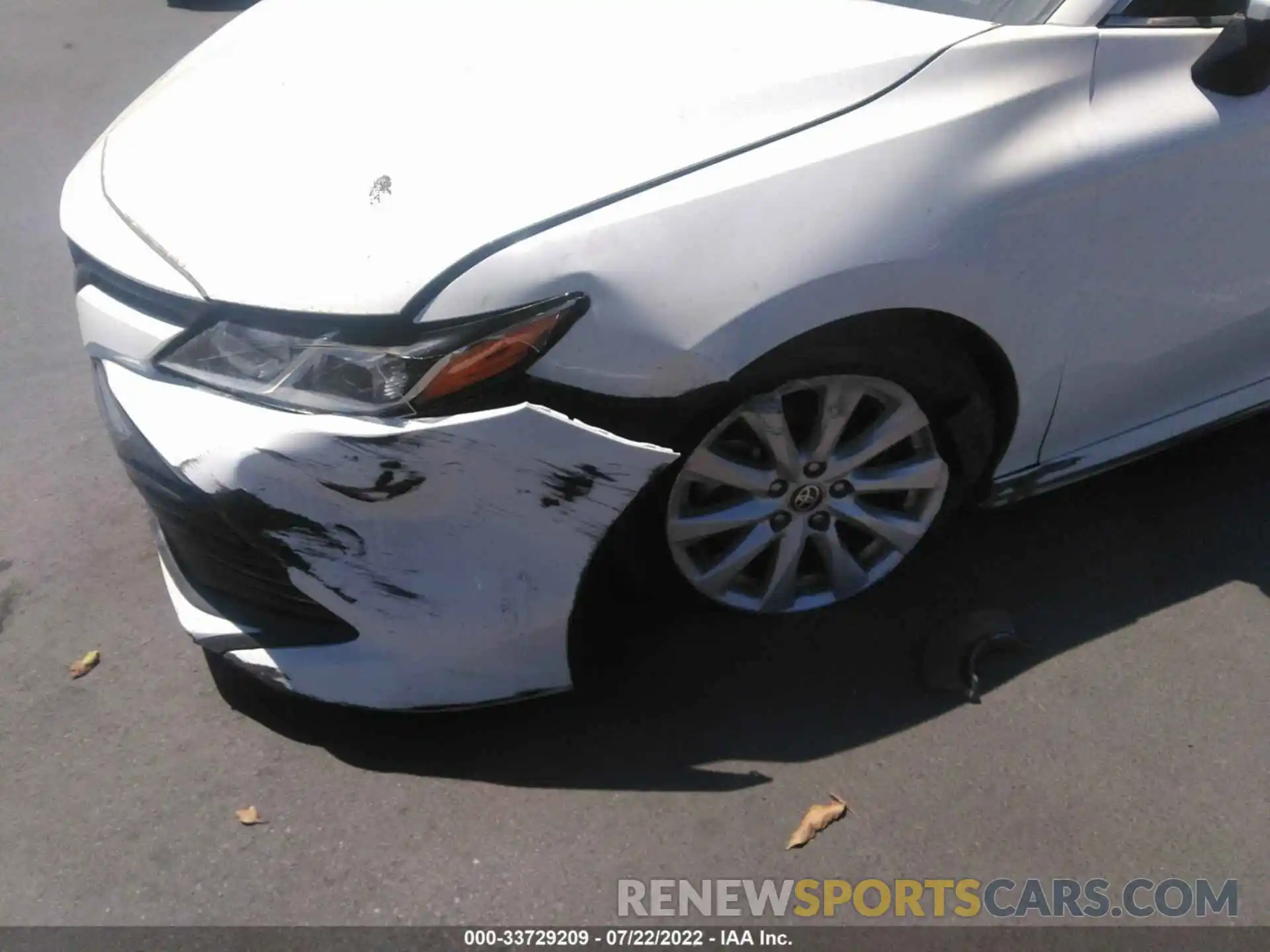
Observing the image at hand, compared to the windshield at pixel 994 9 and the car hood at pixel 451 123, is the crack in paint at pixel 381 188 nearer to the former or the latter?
the car hood at pixel 451 123

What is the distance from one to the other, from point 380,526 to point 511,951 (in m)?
0.82

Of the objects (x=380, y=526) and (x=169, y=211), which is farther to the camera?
(x=169, y=211)

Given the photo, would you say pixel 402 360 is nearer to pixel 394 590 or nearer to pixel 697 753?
pixel 394 590

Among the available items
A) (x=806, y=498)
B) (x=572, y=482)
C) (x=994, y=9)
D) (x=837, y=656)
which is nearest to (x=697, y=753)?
(x=837, y=656)

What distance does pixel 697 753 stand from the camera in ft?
8.14

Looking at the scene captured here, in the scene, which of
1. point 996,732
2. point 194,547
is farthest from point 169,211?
point 996,732

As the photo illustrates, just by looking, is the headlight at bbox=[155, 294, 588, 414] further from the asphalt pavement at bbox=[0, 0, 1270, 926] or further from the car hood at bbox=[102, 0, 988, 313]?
the asphalt pavement at bbox=[0, 0, 1270, 926]

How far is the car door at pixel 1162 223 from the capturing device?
234cm

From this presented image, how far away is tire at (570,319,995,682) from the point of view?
2225 millimetres

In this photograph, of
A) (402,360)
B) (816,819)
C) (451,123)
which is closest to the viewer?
(402,360)

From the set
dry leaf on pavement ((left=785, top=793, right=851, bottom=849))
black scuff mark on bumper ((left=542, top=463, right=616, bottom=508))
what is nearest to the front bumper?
black scuff mark on bumper ((left=542, top=463, right=616, bottom=508))

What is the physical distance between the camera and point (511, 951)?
2.14m

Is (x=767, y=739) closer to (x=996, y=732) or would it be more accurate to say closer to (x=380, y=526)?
(x=996, y=732)

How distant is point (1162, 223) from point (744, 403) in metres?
0.98
